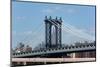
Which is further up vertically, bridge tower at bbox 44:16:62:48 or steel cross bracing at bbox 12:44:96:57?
bridge tower at bbox 44:16:62:48

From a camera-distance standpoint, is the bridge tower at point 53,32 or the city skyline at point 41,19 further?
the bridge tower at point 53,32

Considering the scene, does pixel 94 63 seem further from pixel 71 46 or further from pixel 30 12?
pixel 30 12

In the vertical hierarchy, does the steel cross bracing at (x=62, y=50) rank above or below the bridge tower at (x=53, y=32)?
below

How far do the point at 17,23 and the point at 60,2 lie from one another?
2.23ft

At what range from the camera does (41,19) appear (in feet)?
10.6

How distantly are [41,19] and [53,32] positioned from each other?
241 mm

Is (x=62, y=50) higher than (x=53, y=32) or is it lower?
lower

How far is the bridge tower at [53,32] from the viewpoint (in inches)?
129

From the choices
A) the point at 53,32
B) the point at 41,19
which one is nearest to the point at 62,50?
the point at 53,32

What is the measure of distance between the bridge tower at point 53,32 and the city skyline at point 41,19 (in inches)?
2.2

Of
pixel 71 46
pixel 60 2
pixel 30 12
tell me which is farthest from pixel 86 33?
pixel 30 12

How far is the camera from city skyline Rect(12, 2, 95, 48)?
3.12 metres

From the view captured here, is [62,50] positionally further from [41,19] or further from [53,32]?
[41,19]

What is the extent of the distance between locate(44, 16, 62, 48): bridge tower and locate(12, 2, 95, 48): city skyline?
6 cm
